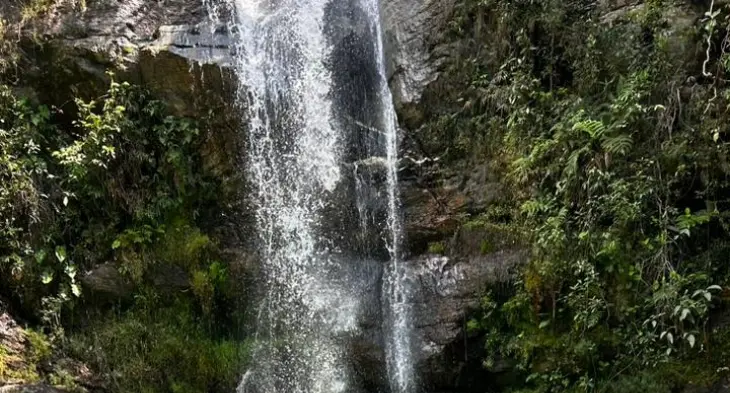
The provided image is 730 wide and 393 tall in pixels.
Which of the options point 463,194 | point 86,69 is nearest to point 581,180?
point 463,194

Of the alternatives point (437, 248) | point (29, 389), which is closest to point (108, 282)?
point (29, 389)

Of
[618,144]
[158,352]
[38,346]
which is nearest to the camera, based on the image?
[618,144]

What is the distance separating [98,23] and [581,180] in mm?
6473

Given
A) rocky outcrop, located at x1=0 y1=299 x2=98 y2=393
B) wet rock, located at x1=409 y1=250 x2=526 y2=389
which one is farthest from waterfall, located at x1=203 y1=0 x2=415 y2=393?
rocky outcrop, located at x1=0 y1=299 x2=98 y2=393

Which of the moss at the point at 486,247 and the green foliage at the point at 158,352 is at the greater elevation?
the moss at the point at 486,247

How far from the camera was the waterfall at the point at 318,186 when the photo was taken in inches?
275

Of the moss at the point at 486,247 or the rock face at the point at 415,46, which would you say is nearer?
the moss at the point at 486,247

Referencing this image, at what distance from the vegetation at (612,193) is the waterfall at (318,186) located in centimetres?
144

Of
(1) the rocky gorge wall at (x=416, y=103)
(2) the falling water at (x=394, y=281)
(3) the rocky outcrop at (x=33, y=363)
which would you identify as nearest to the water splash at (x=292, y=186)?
(1) the rocky gorge wall at (x=416, y=103)

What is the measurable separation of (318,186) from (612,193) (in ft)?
12.7

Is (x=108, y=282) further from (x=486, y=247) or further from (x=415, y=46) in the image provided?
(x=415, y=46)

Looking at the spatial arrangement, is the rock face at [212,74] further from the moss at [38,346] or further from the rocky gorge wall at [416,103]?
the moss at [38,346]

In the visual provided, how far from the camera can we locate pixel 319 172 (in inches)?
306

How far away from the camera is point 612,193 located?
530 cm
